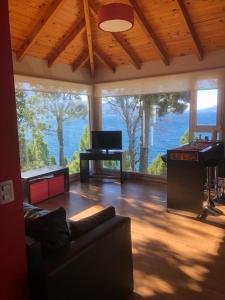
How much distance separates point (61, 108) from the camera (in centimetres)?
621

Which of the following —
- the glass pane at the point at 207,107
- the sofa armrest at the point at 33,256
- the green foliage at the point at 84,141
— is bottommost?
the sofa armrest at the point at 33,256

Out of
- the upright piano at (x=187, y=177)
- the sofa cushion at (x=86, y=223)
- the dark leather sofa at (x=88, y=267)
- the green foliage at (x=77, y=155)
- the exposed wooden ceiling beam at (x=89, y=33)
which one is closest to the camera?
the dark leather sofa at (x=88, y=267)

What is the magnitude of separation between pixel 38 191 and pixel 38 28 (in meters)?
2.89

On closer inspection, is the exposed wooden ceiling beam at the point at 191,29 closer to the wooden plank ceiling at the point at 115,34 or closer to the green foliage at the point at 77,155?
the wooden plank ceiling at the point at 115,34

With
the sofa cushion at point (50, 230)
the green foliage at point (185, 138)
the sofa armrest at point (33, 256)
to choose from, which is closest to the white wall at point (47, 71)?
the green foliage at point (185, 138)

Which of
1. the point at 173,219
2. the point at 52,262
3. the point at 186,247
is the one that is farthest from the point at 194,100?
the point at 52,262

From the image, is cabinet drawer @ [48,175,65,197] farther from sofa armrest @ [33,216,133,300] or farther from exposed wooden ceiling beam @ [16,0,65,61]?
sofa armrest @ [33,216,133,300]

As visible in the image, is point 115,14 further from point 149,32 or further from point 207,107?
point 207,107

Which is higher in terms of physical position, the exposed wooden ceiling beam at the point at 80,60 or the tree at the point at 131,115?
the exposed wooden ceiling beam at the point at 80,60

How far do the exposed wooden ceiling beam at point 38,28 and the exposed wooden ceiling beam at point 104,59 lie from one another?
1563 millimetres

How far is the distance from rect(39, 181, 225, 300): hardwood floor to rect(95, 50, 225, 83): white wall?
262cm

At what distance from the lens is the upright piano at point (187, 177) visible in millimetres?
3904

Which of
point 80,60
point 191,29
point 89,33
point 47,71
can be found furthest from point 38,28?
point 191,29

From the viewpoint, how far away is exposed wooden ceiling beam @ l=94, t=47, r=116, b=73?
5.87 m
